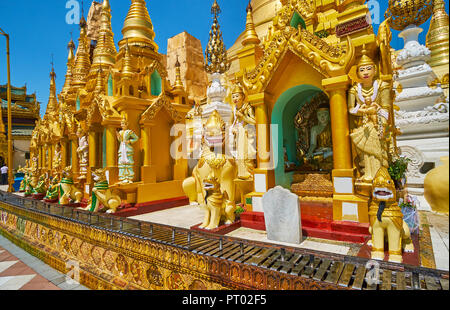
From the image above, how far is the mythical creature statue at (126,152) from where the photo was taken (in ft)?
27.0

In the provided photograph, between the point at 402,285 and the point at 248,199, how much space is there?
4025mm

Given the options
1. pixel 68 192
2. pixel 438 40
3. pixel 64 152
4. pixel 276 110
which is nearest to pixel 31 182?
pixel 64 152

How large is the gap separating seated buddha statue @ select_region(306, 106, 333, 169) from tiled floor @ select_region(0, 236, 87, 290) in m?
6.14

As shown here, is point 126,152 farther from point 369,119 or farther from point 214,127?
point 369,119

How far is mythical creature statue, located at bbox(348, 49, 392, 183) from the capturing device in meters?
4.51

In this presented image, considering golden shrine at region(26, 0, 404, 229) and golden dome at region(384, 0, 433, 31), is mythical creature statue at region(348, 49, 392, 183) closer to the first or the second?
golden shrine at region(26, 0, 404, 229)

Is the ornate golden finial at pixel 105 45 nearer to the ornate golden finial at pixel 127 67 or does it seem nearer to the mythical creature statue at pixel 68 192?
the ornate golden finial at pixel 127 67

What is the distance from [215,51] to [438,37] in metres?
12.2

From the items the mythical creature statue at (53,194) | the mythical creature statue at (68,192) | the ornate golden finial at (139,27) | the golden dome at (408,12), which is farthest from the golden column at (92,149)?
the golden dome at (408,12)

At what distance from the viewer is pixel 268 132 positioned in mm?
6297

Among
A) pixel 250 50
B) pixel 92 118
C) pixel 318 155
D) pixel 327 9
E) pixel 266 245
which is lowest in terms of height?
pixel 266 245

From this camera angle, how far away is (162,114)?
9617 mm

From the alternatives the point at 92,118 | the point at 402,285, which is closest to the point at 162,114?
the point at 92,118
